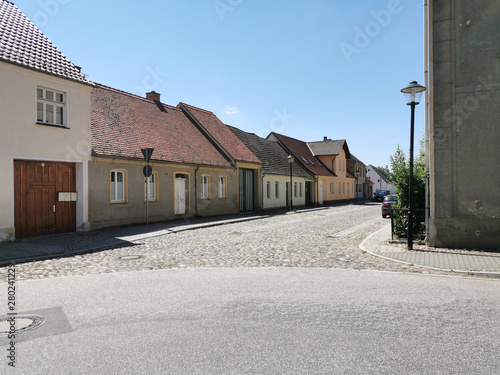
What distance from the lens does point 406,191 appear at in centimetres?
1227

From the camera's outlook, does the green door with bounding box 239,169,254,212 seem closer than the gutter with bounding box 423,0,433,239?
No

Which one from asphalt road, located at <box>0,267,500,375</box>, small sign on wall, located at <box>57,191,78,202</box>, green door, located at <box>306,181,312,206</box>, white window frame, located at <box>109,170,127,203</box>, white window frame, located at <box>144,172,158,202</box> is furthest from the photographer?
green door, located at <box>306,181,312,206</box>

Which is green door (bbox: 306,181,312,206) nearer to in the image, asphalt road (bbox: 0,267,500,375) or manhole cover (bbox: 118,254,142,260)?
manhole cover (bbox: 118,254,142,260)

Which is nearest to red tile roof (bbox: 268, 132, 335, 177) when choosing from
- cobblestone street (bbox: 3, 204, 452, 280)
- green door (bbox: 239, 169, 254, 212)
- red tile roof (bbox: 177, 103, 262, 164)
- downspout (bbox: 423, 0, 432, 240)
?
red tile roof (bbox: 177, 103, 262, 164)

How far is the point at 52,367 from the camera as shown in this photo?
3500mm

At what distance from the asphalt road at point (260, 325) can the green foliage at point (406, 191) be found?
503 centimetres

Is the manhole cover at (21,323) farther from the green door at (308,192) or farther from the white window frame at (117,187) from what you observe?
the green door at (308,192)

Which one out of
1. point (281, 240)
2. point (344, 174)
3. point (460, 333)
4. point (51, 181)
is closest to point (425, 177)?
point (281, 240)

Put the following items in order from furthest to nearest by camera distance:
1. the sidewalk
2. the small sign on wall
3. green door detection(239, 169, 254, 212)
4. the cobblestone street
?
green door detection(239, 169, 254, 212) < the small sign on wall < the cobblestone street < the sidewalk

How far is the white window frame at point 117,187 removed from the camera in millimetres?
15945

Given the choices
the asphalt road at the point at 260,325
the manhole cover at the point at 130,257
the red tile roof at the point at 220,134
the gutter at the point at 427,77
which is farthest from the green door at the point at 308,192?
the asphalt road at the point at 260,325

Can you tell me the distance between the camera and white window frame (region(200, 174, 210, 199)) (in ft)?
70.6

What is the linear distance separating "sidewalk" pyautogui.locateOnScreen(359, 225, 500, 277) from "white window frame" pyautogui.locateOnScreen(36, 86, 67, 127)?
35.9ft

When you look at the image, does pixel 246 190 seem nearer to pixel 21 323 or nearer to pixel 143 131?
pixel 143 131
